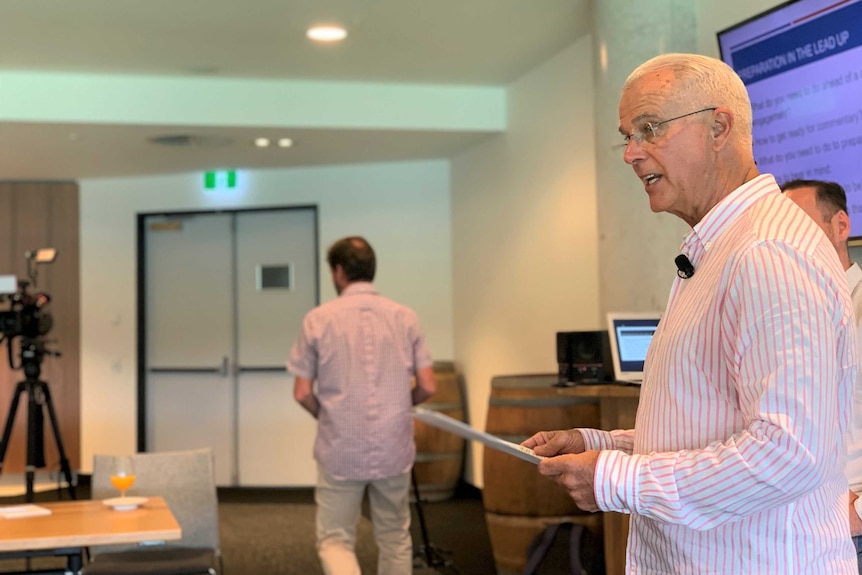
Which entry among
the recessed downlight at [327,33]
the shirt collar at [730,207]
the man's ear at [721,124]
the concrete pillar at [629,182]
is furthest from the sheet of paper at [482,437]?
the recessed downlight at [327,33]

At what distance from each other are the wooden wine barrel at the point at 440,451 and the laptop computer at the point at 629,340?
3156mm

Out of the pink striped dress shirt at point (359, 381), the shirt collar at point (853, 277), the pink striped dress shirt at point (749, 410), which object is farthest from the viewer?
the pink striped dress shirt at point (359, 381)

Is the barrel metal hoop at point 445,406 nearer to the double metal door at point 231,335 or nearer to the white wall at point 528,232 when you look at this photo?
the white wall at point 528,232

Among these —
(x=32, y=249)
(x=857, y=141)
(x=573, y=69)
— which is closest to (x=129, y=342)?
(x=32, y=249)

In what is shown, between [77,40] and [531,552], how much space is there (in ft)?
10.8

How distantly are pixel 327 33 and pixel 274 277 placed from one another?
3.11 metres

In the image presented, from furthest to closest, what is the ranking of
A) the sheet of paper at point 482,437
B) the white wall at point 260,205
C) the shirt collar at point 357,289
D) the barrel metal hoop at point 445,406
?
the white wall at point 260,205 < the barrel metal hoop at point 445,406 < the shirt collar at point 357,289 < the sheet of paper at point 482,437

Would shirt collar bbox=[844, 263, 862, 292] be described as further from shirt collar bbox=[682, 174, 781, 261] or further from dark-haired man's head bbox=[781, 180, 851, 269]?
shirt collar bbox=[682, 174, 781, 261]

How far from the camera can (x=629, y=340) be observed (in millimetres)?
3146

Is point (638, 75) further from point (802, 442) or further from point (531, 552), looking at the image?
point (531, 552)

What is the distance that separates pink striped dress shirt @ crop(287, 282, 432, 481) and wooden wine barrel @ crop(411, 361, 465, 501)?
8.04 ft

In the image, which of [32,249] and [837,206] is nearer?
[837,206]

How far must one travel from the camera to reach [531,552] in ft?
12.5

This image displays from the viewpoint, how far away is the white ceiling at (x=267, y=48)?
14.4 ft
